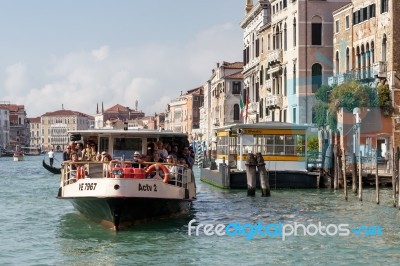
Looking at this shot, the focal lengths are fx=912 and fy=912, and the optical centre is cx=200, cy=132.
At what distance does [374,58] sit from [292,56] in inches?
281

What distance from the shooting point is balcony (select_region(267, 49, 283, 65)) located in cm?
3838

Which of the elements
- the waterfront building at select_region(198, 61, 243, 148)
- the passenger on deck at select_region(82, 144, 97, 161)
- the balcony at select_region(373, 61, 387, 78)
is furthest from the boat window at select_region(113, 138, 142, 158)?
the waterfront building at select_region(198, 61, 243, 148)

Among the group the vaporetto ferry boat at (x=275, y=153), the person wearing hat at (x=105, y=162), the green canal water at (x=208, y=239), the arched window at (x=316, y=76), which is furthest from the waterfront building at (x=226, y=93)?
the person wearing hat at (x=105, y=162)

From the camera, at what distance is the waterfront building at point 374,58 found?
28328mm

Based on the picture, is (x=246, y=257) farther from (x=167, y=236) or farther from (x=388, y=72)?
(x=388, y=72)

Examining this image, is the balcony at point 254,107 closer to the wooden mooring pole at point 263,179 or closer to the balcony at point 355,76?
the balcony at point 355,76

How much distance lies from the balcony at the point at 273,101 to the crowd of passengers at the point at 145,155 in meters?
20.4

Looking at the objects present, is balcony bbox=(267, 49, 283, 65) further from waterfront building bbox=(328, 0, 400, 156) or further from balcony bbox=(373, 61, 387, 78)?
balcony bbox=(373, 61, 387, 78)

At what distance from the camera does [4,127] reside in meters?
119

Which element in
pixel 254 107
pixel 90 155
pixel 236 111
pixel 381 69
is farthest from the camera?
pixel 236 111

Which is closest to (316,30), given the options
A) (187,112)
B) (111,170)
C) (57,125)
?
(111,170)

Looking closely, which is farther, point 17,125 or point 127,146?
point 17,125

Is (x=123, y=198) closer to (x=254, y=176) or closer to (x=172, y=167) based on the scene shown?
(x=172, y=167)

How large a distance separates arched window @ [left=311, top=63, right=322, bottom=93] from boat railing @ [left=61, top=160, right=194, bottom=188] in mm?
19668
